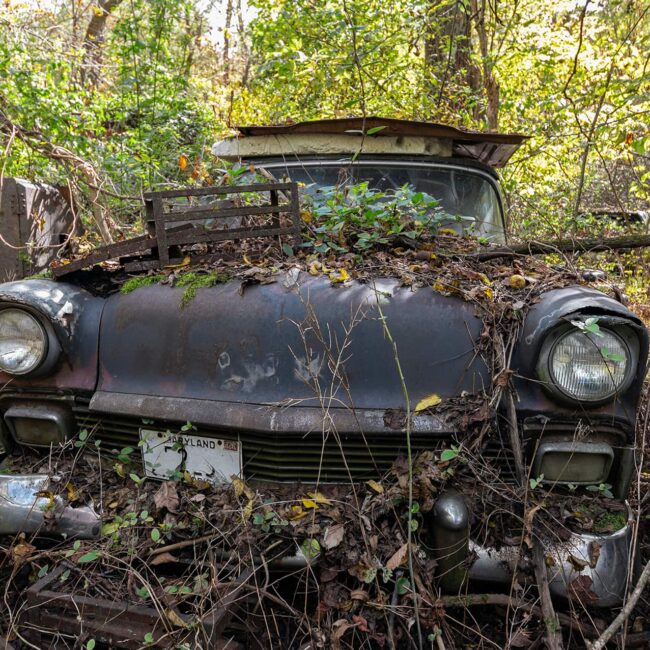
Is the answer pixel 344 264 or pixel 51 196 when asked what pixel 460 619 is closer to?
pixel 344 264

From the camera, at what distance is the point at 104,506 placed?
2.17 m

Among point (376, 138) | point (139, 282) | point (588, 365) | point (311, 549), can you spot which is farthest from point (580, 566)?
point (376, 138)

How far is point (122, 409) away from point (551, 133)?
22.1 ft

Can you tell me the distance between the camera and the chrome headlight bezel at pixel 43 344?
2260 mm

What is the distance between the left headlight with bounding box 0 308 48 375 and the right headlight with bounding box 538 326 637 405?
1.80 m

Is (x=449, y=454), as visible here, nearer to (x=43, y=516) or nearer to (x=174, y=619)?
(x=174, y=619)

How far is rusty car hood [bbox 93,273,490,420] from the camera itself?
2045 millimetres

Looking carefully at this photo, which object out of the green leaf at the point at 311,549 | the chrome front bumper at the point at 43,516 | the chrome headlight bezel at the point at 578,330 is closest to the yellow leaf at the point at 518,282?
the chrome headlight bezel at the point at 578,330

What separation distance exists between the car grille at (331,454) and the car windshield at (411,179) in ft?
5.32

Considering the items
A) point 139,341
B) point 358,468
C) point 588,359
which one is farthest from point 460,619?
point 139,341

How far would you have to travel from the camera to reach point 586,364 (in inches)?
76.5

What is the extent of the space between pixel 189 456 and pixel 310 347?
Answer: 1.96 ft

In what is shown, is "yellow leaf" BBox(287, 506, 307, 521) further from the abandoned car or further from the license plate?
the license plate

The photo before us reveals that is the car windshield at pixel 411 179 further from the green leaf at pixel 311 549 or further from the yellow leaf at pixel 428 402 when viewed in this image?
the green leaf at pixel 311 549
